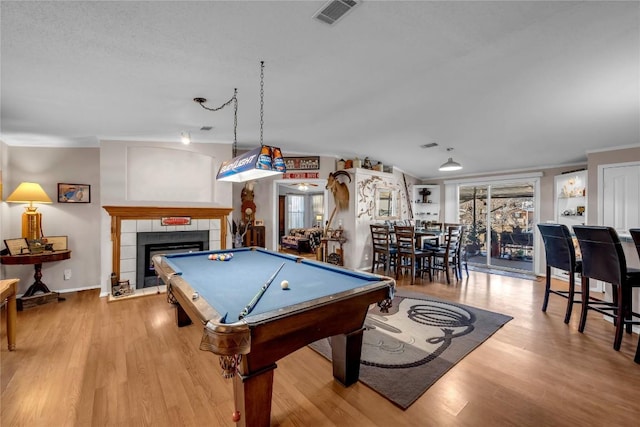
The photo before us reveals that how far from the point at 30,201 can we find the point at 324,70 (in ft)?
13.9

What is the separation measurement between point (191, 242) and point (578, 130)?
20.0ft

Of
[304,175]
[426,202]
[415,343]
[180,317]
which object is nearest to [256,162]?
[180,317]

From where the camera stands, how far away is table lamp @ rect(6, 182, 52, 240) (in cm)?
363

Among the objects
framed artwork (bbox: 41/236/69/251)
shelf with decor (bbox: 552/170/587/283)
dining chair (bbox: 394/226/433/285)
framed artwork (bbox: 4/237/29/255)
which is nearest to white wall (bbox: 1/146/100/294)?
framed artwork (bbox: 41/236/69/251)

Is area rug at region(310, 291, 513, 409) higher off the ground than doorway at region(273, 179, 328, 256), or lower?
lower

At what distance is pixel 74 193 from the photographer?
4336 mm

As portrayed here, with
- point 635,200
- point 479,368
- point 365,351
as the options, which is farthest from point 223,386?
point 635,200

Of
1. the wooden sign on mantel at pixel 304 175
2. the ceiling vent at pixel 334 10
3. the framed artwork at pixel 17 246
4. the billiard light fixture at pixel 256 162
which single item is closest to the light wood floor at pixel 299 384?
the framed artwork at pixel 17 246

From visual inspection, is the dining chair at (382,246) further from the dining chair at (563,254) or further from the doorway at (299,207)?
the doorway at (299,207)

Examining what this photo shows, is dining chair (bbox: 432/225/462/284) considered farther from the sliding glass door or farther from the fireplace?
the fireplace

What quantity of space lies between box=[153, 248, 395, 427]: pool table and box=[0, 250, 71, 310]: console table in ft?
8.24

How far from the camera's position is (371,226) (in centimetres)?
571

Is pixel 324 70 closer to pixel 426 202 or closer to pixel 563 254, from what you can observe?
pixel 563 254

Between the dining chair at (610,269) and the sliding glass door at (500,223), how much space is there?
11.1ft
